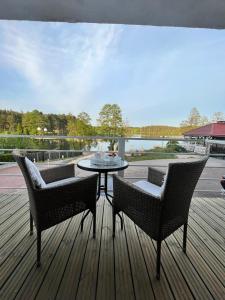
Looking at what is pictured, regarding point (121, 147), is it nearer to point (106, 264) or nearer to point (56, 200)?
point (56, 200)

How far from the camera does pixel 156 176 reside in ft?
7.06

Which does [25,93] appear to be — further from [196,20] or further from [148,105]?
[196,20]

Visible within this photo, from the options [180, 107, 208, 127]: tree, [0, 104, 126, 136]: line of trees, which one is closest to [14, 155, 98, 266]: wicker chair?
[0, 104, 126, 136]: line of trees

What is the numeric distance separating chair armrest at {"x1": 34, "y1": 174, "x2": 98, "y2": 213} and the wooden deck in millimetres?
425

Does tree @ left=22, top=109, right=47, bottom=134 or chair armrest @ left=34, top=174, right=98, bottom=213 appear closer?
chair armrest @ left=34, top=174, right=98, bottom=213

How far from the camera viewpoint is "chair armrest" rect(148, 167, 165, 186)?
2.09 m

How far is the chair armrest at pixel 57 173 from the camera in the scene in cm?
212

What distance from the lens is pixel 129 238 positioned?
1928 millimetres

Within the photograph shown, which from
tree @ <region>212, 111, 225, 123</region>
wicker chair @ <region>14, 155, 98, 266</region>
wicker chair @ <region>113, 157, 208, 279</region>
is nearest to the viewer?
wicker chair @ <region>113, 157, 208, 279</region>

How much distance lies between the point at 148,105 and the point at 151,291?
43.1 feet

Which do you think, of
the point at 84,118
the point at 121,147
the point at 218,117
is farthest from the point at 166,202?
the point at 218,117

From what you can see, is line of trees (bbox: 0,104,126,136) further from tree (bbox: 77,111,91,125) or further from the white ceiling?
the white ceiling

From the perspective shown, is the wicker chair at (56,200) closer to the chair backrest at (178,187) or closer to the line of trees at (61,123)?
the chair backrest at (178,187)

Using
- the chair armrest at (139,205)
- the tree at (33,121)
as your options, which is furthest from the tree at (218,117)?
the chair armrest at (139,205)
